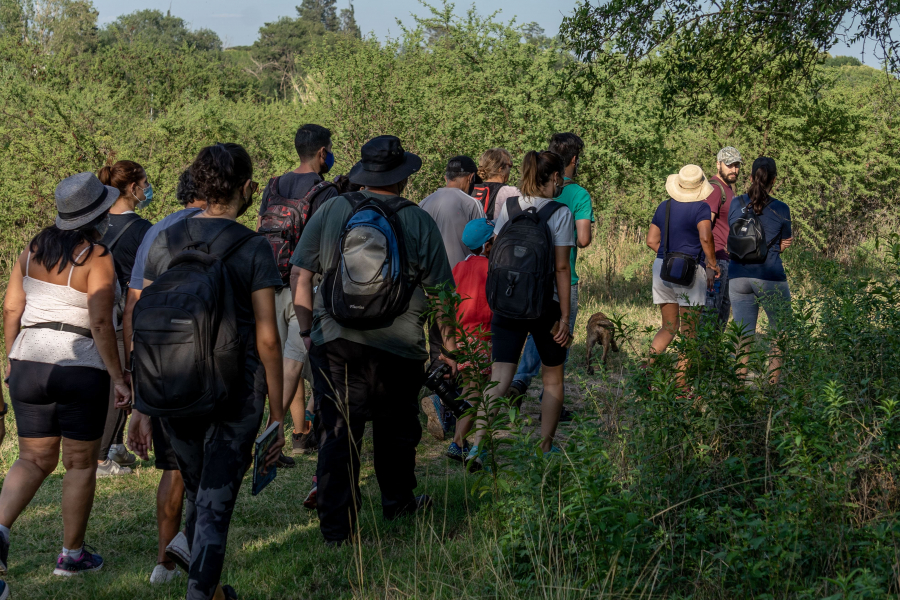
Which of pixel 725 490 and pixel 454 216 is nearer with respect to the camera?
pixel 725 490

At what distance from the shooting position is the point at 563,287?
5.02m

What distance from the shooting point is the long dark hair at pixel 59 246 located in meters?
3.98

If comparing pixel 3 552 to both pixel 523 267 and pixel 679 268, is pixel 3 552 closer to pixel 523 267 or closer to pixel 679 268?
pixel 523 267

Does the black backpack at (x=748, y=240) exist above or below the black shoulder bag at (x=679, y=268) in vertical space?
above

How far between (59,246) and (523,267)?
8.25 ft

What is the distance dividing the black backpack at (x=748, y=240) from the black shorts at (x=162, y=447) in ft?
16.2

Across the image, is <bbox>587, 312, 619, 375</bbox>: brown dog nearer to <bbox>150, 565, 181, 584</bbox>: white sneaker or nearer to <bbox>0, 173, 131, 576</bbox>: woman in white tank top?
<bbox>150, 565, 181, 584</bbox>: white sneaker

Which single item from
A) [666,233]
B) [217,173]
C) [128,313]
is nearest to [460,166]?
[666,233]

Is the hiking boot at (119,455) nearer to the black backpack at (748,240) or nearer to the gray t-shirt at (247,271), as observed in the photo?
the gray t-shirt at (247,271)

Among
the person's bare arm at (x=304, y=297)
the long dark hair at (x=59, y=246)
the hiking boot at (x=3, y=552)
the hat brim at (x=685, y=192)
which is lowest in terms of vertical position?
the hiking boot at (x=3, y=552)

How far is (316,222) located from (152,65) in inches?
1304

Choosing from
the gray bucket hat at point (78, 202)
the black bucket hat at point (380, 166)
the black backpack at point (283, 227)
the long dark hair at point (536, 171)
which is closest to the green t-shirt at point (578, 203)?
the long dark hair at point (536, 171)

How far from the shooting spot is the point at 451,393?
527 centimetres

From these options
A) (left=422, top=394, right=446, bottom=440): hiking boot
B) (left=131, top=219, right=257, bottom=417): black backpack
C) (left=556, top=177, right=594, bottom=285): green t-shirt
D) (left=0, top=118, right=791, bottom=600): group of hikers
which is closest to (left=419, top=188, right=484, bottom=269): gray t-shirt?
(left=0, top=118, right=791, bottom=600): group of hikers
